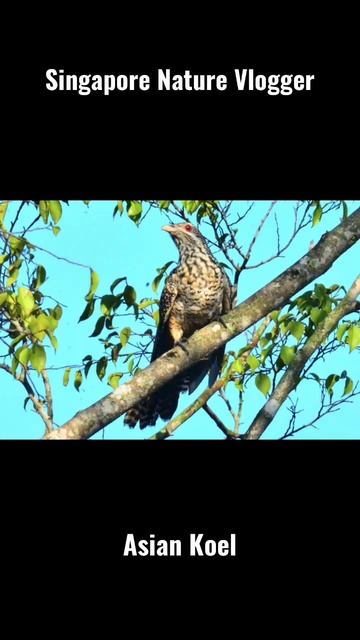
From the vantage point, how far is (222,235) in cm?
480

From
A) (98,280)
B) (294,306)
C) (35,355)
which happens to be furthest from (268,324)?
(35,355)

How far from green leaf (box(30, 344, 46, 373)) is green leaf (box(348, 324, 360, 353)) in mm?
1373

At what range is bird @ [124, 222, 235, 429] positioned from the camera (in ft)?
17.3

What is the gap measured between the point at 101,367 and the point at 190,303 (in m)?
1.29

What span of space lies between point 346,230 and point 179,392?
1747 millimetres

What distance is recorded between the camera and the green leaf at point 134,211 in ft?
13.3

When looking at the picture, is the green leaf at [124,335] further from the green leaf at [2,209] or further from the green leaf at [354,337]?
the green leaf at [354,337]

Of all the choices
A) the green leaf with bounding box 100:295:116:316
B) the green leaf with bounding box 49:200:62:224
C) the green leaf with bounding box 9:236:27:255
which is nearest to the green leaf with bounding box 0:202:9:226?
the green leaf with bounding box 9:236:27:255

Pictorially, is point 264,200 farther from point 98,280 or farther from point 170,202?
point 98,280

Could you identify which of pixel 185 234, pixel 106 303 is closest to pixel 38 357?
pixel 106 303

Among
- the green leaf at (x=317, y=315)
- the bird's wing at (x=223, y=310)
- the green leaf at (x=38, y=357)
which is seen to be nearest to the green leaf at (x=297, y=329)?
the green leaf at (x=317, y=315)

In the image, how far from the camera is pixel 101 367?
415 centimetres

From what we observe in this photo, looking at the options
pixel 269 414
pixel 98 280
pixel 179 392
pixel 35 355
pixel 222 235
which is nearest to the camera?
pixel 35 355

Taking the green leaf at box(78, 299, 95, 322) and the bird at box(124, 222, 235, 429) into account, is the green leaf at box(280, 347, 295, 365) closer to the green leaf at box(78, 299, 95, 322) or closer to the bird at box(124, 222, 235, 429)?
the green leaf at box(78, 299, 95, 322)
